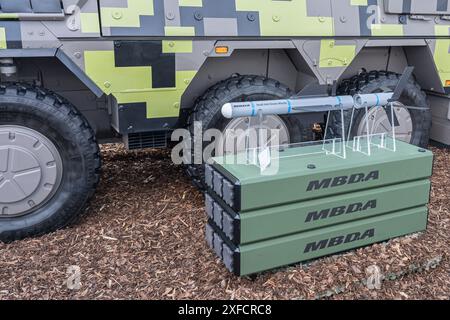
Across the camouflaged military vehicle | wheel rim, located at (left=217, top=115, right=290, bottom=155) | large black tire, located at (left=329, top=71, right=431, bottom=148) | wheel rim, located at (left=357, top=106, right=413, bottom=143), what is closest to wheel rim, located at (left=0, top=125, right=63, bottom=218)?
the camouflaged military vehicle

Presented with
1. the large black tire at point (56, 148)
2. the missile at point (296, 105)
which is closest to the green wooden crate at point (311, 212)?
the missile at point (296, 105)

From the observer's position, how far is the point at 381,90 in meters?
3.99

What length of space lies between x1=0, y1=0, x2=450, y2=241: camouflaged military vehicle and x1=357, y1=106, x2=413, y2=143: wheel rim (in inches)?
0.7

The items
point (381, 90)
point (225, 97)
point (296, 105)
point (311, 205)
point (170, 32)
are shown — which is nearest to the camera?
point (311, 205)

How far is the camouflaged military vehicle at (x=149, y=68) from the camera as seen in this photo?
3.03 m

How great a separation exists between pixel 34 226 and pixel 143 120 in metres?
0.99

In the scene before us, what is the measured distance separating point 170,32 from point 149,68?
0.27 meters

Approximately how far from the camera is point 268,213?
8.63 ft

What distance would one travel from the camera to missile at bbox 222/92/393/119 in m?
2.80

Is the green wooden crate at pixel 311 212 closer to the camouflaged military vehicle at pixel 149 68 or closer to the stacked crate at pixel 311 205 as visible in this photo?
the stacked crate at pixel 311 205

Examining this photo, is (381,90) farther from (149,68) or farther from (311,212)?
(149,68)

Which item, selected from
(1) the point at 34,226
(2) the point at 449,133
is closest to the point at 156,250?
(1) the point at 34,226

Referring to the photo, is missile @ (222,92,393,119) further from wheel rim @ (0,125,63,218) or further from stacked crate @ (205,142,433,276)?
→ wheel rim @ (0,125,63,218)

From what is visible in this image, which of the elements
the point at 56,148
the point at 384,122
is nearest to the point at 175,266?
the point at 56,148
